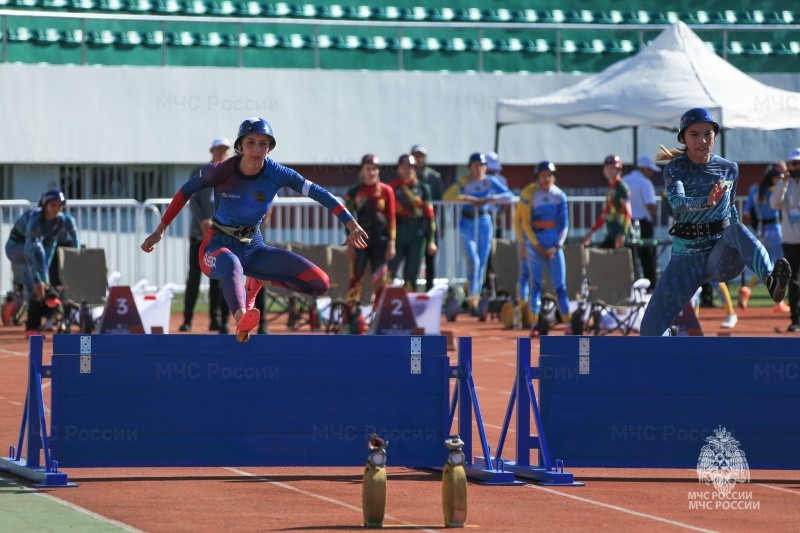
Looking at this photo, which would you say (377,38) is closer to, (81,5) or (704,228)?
(81,5)

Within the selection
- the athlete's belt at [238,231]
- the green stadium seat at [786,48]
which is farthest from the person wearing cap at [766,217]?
the athlete's belt at [238,231]

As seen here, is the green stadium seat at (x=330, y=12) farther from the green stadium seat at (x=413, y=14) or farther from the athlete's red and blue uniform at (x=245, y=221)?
the athlete's red and blue uniform at (x=245, y=221)

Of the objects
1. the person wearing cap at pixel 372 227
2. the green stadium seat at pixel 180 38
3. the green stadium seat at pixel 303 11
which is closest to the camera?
the person wearing cap at pixel 372 227

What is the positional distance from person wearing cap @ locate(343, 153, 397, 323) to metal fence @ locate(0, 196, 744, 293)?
195 inches

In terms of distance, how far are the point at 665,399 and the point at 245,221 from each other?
2.95m

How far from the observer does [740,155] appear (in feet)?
97.6

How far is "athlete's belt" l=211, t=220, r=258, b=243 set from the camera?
1038 centimetres

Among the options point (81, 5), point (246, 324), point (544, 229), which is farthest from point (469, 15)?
point (246, 324)

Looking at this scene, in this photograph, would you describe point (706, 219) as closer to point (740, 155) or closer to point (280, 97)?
point (280, 97)

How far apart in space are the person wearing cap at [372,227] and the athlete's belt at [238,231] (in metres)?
6.78

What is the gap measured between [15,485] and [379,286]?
8.99 metres

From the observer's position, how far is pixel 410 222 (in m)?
18.6

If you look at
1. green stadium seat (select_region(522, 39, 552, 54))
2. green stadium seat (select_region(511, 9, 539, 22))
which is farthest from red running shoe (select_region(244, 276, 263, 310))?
green stadium seat (select_region(511, 9, 539, 22))

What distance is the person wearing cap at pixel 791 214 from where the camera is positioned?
18.9 metres
